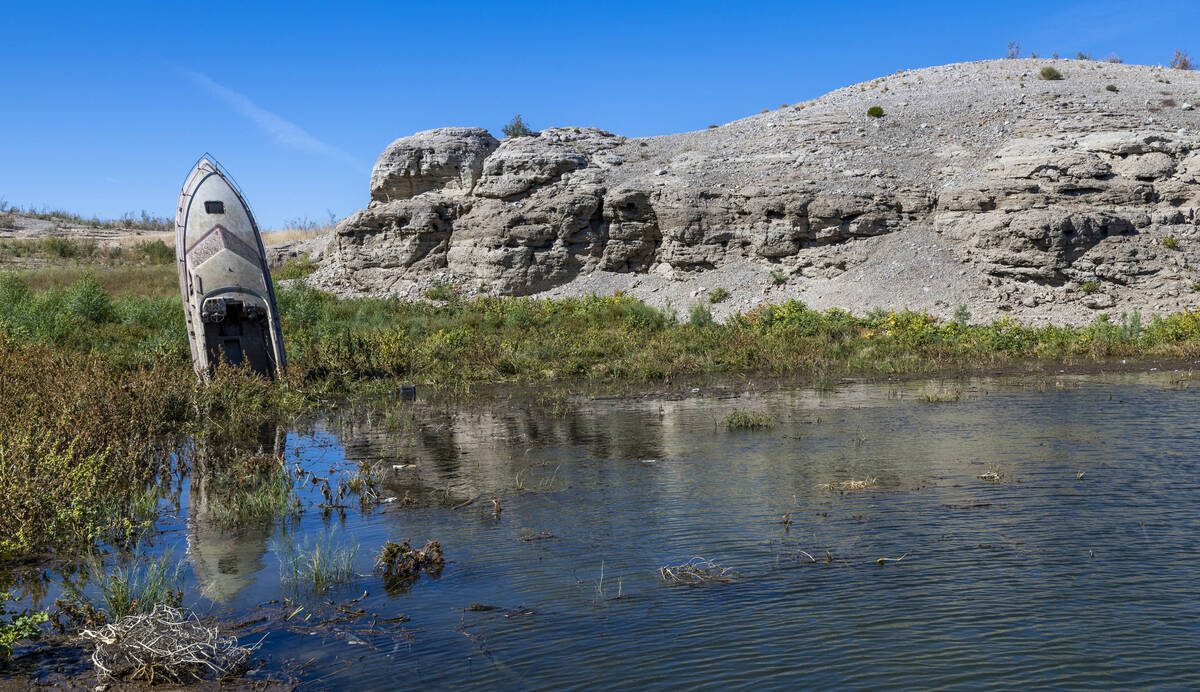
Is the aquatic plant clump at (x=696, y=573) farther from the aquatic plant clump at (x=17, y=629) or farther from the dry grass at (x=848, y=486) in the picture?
the aquatic plant clump at (x=17, y=629)

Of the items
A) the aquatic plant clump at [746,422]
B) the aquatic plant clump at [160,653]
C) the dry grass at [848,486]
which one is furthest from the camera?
the aquatic plant clump at [746,422]

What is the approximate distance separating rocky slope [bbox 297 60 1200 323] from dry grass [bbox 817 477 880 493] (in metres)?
17.3

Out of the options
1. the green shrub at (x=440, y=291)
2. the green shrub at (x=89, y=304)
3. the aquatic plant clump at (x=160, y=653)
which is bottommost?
the aquatic plant clump at (x=160, y=653)

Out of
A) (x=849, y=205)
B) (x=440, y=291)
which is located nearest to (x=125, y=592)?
(x=849, y=205)

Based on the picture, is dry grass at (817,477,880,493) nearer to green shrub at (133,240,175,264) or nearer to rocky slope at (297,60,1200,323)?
rocky slope at (297,60,1200,323)

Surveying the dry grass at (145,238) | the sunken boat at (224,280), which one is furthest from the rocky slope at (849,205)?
the dry grass at (145,238)

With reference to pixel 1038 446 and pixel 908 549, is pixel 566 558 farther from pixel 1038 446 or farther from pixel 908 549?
pixel 1038 446

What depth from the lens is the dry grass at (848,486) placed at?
7469 mm

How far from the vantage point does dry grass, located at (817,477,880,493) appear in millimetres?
7469

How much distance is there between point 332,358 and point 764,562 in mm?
12949

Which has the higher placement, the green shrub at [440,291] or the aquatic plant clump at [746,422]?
the green shrub at [440,291]

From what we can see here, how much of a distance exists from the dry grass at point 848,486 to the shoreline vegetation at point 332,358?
5.39 m

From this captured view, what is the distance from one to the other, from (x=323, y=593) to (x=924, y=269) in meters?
22.8

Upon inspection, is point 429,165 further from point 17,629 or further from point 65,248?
point 17,629
